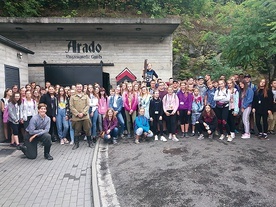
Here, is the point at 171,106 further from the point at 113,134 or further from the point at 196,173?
the point at 196,173

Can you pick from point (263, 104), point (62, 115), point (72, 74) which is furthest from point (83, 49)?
point (263, 104)

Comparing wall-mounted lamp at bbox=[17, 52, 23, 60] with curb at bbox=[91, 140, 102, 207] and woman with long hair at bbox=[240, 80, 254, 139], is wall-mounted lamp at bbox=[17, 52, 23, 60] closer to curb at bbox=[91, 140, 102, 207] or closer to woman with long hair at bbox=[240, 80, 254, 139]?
curb at bbox=[91, 140, 102, 207]

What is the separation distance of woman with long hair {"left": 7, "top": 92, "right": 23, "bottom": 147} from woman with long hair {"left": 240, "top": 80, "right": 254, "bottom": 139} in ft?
25.8

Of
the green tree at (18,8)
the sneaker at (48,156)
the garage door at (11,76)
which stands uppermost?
the green tree at (18,8)

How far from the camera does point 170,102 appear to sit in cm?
918

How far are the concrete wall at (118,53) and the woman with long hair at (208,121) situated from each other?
6.17 meters

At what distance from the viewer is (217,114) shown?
915 centimetres

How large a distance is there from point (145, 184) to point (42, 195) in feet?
7.19

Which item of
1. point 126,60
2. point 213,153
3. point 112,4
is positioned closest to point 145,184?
point 213,153

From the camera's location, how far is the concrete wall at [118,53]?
1440 centimetres

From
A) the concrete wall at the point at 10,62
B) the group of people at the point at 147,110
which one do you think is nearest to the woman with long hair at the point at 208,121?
the group of people at the point at 147,110

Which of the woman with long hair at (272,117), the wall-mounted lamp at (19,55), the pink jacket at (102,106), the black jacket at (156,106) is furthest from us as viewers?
the wall-mounted lamp at (19,55)

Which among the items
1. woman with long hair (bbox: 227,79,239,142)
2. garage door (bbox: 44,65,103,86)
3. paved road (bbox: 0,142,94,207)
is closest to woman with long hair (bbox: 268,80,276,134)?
woman with long hair (bbox: 227,79,239,142)

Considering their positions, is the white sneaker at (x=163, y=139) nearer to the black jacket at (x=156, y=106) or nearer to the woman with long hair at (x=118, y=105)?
the black jacket at (x=156, y=106)
